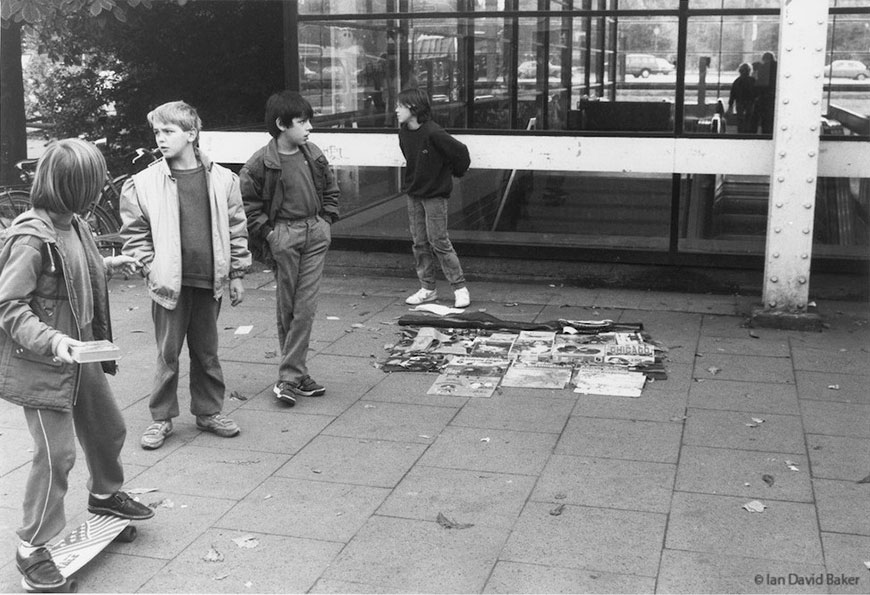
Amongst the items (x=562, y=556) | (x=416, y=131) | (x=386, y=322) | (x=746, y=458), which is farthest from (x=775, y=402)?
(x=416, y=131)

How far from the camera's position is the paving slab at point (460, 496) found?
4895mm

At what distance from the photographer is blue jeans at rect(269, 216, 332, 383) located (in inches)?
262

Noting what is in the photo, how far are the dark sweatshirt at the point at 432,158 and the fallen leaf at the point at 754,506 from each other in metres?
4.73

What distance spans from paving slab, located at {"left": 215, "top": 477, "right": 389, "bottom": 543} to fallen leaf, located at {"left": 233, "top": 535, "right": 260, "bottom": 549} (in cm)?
9

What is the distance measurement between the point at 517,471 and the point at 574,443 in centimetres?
56

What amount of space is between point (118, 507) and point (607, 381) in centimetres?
350

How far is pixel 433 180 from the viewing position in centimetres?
910

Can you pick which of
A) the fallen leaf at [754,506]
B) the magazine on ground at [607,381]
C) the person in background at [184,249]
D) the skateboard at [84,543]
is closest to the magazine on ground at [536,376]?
the magazine on ground at [607,381]

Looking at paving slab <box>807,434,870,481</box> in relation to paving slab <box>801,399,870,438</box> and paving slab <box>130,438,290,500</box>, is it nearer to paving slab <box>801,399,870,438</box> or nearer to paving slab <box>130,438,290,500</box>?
paving slab <box>801,399,870,438</box>

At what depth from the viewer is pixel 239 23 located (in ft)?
45.4

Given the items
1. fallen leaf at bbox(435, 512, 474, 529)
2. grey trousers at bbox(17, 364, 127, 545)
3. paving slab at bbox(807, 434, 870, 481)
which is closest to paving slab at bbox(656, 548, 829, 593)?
fallen leaf at bbox(435, 512, 474, 529)

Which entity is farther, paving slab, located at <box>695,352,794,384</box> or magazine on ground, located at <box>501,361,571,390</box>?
paving slab, located at <box>695,352,794,384</box>

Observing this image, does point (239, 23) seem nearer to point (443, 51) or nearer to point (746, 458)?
point (443, 51)

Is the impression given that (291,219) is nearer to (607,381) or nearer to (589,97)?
(607,381)
